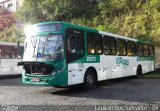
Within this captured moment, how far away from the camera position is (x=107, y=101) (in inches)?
453

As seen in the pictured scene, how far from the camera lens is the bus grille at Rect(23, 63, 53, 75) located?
12962 mm

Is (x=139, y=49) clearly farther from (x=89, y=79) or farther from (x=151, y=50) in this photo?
(x=89, y=79)

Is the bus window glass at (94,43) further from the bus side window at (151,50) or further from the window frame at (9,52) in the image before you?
the bus side window at (151,50)

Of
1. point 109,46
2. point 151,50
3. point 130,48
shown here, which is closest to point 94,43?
point 109,46

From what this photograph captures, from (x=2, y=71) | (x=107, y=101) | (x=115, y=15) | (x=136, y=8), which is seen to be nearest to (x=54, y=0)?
(x=115, y=15)

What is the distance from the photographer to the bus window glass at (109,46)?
55.3 ft

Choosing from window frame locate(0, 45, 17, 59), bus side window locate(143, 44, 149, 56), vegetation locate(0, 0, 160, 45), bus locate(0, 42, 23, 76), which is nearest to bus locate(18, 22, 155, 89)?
bus side window locate(143, 44, 149, 56)

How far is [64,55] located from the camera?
13195 millimetres

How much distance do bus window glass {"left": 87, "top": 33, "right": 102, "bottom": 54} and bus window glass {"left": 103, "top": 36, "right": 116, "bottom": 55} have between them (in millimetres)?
566

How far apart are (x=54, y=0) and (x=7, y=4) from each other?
33686 millimetres

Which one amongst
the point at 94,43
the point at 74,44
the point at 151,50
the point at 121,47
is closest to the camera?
the point at 74,44

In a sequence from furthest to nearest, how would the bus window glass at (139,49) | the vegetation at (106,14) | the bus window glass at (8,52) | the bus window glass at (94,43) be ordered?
the vegetation at (106,14), the bus window glass at (8,52), the bus window glass at (139,49), the bus window glass at (94,43)

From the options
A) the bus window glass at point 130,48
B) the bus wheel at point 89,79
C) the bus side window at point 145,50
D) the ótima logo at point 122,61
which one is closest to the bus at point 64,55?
the bus wheel at point 89,79

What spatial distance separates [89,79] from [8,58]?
935cm
